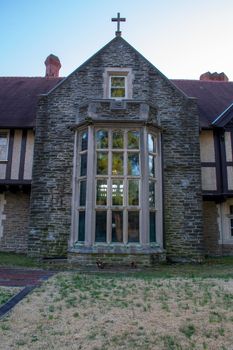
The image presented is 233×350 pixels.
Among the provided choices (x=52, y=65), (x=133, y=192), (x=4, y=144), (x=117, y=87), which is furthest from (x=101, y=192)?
(x=52, y=65)

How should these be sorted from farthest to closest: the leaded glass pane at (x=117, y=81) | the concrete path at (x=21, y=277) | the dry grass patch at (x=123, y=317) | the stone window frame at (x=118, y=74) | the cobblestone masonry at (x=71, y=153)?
the leaded glass pane at (x=117, y=81) → the stone window frame at (x=118, y=74) → the cobblestone masonry at (x=71, y=153) → the concrete path at (x=21, y=277) → the dry grass patch at (x=123, y=317)

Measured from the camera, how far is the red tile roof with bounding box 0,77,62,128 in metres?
13.0

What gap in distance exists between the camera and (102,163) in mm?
9992

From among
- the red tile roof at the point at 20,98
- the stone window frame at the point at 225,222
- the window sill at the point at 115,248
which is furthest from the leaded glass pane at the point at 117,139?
the stone window frame at the point at 225,222

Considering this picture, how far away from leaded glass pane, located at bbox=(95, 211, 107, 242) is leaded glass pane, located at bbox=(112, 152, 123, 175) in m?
1.35

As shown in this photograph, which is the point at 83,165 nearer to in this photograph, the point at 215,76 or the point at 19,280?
the point at 19,280

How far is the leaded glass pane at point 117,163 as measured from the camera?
9891 mm

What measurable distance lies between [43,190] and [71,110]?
3.11m

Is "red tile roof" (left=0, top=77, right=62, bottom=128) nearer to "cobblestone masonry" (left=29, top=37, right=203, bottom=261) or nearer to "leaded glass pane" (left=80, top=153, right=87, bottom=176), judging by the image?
"cobblestone masonry" (left=29, top=37, right=203, bottom=261)

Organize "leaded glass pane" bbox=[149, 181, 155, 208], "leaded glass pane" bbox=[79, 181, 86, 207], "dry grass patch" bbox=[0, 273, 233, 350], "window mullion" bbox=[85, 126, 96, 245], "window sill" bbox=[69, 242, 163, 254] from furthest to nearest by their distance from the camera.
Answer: "leaded glass pane" bbox=[149, 181, 155, 208]
"leaded glass pane" bbox=[79, 181, 86, 207]
"window mullion" bbox=[85, 126, 96, 245]
"window sill" bbox=[69, 242, 163, 254]
"dry grass patch" bbox=[0, 273, 233, 350]

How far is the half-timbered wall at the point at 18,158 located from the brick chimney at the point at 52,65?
805 centimetres

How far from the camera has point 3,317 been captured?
14.3 ft

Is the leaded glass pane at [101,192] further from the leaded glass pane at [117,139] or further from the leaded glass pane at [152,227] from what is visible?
the leaded glass pane at [152,227]

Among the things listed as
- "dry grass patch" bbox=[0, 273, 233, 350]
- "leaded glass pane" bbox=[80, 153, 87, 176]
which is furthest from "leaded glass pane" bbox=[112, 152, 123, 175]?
"dry grass patch" bbox=[0, 273, 233, 350]
